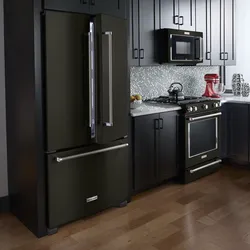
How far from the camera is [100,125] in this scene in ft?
9.61

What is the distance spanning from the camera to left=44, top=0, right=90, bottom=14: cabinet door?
2.62 metres

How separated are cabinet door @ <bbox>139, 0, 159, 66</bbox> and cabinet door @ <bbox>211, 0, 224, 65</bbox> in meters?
1.12

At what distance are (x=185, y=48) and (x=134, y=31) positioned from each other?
33.1 inches

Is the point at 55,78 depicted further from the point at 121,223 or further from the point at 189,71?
the point at 189,71

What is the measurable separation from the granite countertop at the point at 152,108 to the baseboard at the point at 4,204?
1389 mm

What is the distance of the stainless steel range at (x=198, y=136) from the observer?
3.87m

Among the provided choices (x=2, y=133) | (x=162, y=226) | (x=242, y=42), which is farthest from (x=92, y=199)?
(x=242, y=42)

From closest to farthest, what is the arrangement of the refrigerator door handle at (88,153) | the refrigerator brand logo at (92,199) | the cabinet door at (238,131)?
1. the refrigerator door handle at (88,153)
2. the refrigerator brand logo at (92,199)
3. the cabinet door at (238,131)

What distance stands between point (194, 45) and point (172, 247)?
2.58 metres

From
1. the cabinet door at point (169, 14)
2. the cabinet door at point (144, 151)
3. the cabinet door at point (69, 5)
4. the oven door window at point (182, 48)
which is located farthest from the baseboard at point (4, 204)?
the cabinet door at point (169, 14)

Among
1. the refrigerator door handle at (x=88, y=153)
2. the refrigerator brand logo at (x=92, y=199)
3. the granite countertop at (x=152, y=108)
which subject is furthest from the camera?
the granite countertop at (x=152, y=108)

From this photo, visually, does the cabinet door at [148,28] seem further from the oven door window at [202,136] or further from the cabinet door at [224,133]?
the cabinet door at [224,133]

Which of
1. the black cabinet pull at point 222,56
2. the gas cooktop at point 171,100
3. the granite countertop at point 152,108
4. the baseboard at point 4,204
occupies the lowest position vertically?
the baseboard at point 4,204

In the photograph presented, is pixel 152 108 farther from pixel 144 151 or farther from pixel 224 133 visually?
pixel 224 133
